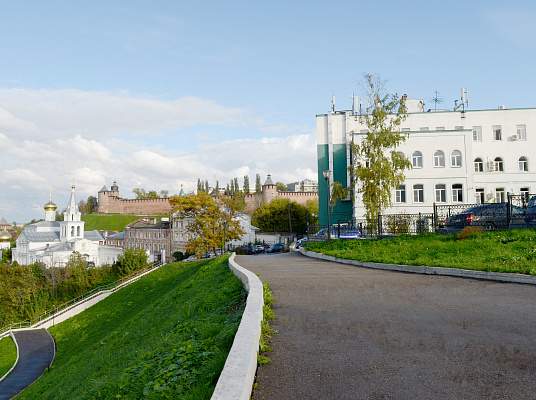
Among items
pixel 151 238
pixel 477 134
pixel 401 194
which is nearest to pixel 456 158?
pixel 401 194

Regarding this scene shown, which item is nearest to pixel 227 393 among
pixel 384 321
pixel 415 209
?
pixel 384 321

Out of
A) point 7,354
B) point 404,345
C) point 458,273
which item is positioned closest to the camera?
point 404,345

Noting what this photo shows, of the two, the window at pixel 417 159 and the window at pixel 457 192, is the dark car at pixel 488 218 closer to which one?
the window at pixel 457 192

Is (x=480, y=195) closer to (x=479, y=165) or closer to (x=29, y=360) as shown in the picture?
(x=479, y=165)

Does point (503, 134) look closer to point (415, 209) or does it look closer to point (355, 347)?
point (415, 209)

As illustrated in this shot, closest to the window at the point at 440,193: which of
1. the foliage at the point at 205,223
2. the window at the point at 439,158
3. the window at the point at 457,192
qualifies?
the window at the point at 457,192

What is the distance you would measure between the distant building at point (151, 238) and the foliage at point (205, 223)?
34673 mm

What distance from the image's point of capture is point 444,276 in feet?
41.9

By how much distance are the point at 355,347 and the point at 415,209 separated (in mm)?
36223

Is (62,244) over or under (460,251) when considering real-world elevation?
under

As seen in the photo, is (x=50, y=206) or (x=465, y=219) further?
(x=50, y=206)

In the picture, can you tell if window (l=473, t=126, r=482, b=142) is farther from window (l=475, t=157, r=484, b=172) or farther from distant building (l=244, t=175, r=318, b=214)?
distant building (l=244, t=175, r=318, b=214)

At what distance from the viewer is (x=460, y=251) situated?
628 inches

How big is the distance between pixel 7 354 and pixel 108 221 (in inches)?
5014
